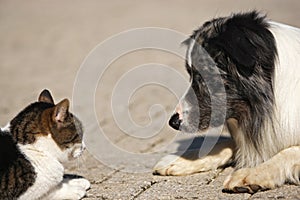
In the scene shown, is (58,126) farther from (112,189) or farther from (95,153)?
(95,153)

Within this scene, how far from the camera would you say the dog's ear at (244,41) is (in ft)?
14.6

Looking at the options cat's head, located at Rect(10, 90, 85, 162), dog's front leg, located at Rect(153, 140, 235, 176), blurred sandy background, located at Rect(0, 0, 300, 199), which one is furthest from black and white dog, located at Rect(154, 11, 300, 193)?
blurred sandy background, located at Rect(0, 0, 300, 199)

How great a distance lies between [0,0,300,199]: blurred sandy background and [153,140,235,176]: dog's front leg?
1.30 ft

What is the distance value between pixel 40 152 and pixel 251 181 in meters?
→ 1.61

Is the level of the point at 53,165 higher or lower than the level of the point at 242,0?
lower

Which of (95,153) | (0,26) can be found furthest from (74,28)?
(95,153)

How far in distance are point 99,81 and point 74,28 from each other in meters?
4.70

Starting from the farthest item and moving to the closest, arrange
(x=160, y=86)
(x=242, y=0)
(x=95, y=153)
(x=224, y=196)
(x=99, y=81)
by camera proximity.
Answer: (x=242, y=0) < (x=99, y=81) < (x=160, y=86) < (x=95, y=153) < (x=224, y=196)

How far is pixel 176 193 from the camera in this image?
4.43 metres

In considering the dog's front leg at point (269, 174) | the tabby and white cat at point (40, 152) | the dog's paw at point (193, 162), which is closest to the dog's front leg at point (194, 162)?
the dog's paw at point (193, 162)

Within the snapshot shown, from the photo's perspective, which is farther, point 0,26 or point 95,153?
point 0,26

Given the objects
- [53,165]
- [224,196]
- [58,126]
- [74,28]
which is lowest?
[224,196]

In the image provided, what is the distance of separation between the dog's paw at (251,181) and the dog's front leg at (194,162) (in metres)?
0.60

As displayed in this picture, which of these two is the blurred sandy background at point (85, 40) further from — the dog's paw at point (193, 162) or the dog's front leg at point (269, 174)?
the dog's front leg at point (269, 174)
